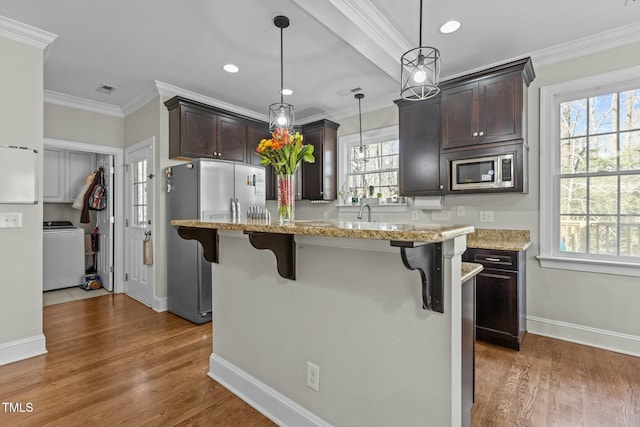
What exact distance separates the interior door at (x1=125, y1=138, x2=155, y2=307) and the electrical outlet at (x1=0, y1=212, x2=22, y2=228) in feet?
4.44

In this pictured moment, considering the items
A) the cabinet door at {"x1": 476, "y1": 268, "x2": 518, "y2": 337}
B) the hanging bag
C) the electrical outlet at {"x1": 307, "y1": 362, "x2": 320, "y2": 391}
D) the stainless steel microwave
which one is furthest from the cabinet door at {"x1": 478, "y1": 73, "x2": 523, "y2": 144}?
the hanging bag

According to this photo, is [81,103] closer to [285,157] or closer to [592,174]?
[285,157]

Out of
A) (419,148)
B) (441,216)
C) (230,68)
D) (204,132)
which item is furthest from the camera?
(204,132)

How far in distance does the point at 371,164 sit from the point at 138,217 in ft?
10.4

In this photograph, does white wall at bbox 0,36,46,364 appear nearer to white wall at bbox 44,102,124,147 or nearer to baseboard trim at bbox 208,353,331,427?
white wall at bbox 44,102,124,147

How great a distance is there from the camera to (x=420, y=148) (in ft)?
11.2

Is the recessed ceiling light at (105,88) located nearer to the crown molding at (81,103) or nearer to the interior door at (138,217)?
the crown molding at (81,103)

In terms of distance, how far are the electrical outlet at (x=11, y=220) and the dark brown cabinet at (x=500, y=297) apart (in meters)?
3.78

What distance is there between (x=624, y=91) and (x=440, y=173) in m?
1.56

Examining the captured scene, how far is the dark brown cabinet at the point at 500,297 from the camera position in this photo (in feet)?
8.63

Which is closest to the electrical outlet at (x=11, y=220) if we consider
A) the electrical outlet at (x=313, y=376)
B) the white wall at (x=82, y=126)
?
the white wall at (x=82, y=126)

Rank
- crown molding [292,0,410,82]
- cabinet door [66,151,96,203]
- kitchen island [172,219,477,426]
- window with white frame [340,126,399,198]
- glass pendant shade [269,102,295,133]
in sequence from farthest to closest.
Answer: cabinet door [66,151,96,203]
window with white frame [340,126,399,198]
glass pendant shade [269,102,295,133]
crown molding [292,0,410,82]
kitchen island [172,219,477,426]

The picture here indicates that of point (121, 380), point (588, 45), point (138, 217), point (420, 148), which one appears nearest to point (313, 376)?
point (121, 380)

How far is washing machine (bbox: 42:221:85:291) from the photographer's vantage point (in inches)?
178
